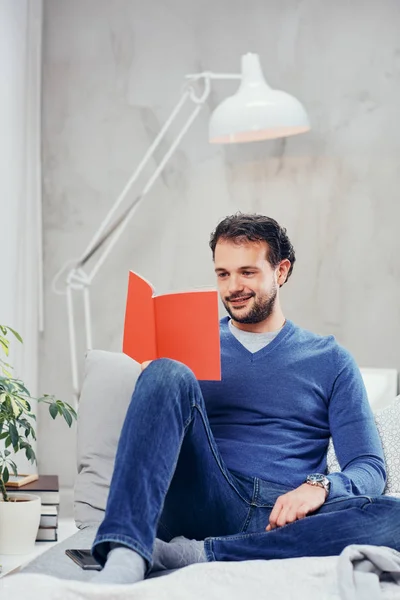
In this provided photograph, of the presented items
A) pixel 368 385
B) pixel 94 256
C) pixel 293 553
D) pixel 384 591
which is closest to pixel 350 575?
pixel 384 591

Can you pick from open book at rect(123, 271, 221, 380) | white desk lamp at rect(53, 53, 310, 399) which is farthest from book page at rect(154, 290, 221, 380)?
white desk lamp at rect(53, 53, 310, 399)

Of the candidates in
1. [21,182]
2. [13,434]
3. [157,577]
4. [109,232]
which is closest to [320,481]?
[157,577]

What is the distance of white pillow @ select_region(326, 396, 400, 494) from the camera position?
6.48 ft

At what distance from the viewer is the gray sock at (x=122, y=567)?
4.43 ft

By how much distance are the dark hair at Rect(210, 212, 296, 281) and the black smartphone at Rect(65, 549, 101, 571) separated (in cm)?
76

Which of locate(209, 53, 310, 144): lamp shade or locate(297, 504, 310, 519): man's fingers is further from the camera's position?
locate(209, 53, 310, 144): lamp shade

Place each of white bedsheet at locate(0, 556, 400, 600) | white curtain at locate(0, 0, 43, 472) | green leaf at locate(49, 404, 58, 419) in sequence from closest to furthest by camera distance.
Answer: white bedsheet at locate(0, 556, 400, 600) < green leaf at locate(49, 404, 58, 419) < white curtain at locate(0, 0, 43, 472)

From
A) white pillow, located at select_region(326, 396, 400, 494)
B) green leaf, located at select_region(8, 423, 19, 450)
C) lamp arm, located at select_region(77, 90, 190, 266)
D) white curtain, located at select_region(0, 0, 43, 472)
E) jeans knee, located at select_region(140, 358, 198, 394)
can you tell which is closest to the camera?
jeans knee, located at select_region(140, 358, 198, 394)

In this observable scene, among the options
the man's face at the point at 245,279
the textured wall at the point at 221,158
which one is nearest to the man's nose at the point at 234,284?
the man's face at the point at 245,279

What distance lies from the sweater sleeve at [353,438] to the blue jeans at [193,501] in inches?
4.6

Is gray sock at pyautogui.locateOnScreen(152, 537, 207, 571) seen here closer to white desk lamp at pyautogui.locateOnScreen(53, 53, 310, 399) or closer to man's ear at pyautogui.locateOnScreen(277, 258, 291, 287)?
man's ear at pyautogui.locateOnScreen(277, 258, 291, 287)

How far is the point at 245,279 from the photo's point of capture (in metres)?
1.99

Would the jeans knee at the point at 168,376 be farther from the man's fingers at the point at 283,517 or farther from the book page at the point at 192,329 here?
the man's fingers at the point at 283,517

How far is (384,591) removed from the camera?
4.62 feet
